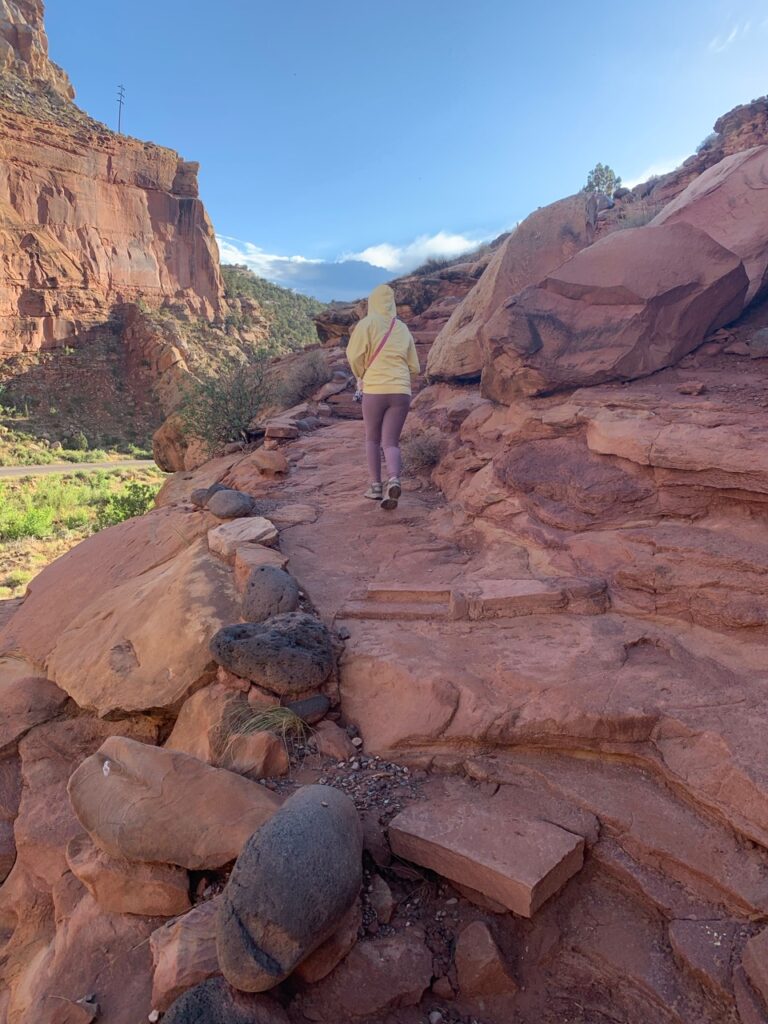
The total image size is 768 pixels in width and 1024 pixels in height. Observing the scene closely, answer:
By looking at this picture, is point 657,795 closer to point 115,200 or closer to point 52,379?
point 52,379

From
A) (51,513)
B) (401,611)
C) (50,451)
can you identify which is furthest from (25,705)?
(50,451)

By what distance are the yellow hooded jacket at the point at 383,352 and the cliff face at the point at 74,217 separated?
Answer: 107 ft

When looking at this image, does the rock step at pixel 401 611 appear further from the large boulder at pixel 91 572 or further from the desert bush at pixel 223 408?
the desert bush at pixel 223 408

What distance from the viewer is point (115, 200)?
36.0 m

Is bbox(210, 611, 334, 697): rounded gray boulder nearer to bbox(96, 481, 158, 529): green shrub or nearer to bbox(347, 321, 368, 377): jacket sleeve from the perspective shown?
bbox(347, 321, 368, 377): jacket sleeve

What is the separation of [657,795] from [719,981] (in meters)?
0.68

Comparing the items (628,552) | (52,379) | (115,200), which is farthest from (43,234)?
(628,552)

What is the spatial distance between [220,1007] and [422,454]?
500cm

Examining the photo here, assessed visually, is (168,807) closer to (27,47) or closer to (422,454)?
(422,454)

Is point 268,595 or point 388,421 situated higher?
point 388,421

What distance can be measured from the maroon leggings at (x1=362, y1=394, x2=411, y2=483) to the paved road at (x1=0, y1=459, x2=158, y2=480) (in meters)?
19.8

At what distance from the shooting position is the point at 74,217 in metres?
33.9

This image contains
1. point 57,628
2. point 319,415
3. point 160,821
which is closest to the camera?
point 160,821

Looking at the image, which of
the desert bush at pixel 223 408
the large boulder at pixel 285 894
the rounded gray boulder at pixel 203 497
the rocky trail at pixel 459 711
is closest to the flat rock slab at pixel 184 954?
the rocky trail at pixel 459 711
